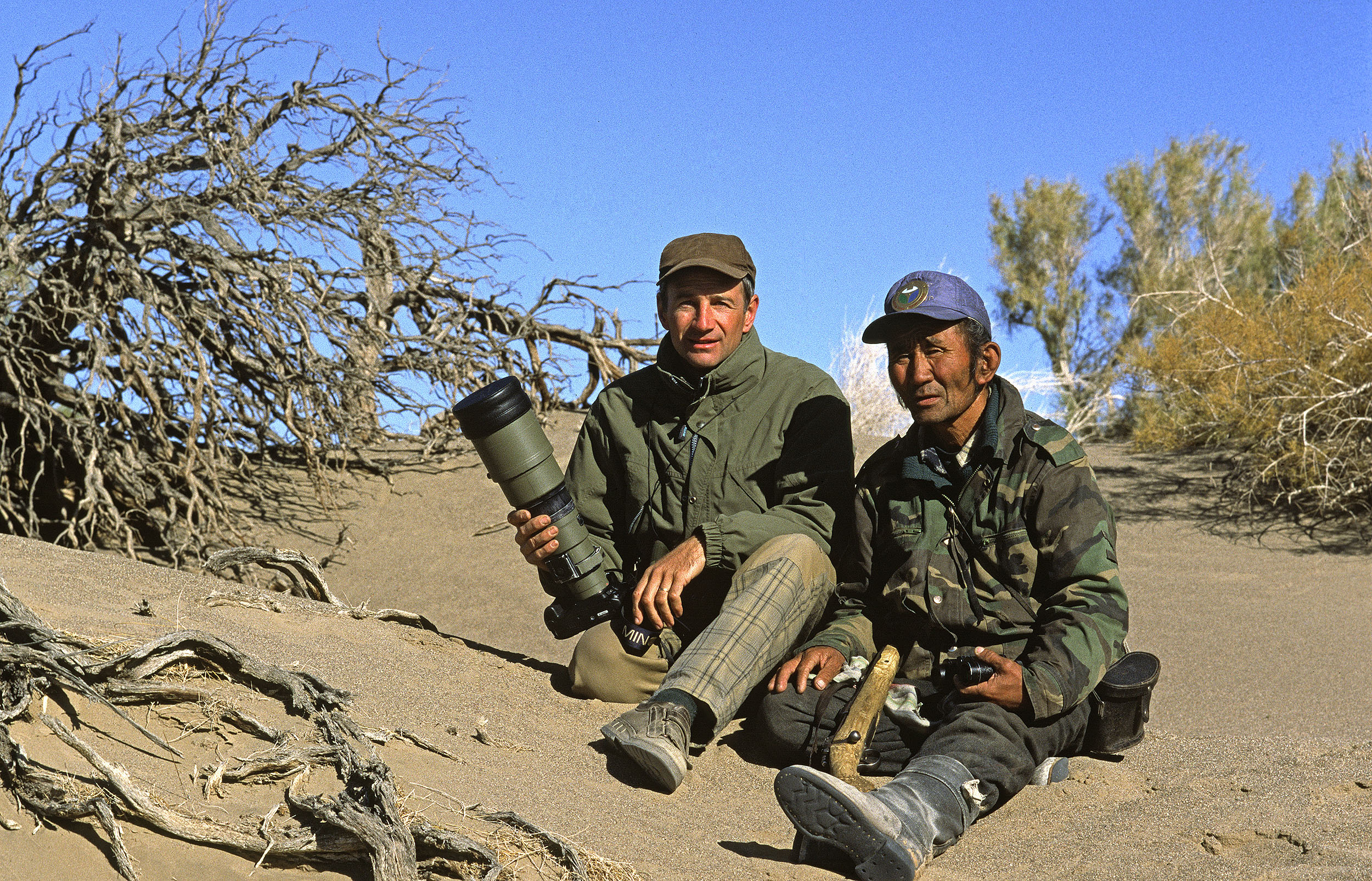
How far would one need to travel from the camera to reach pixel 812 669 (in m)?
3.70

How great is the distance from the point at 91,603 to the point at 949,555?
9.25 ft

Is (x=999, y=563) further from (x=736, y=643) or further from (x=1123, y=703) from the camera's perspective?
(x=736, y=643)

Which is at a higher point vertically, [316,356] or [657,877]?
[316,356]

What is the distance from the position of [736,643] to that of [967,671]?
27.2 inches

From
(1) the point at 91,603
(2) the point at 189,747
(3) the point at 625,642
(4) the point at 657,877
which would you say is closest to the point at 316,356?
(1) the point at 91,603

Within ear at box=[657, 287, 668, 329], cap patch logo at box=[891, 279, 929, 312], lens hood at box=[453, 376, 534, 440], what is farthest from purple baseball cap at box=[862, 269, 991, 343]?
lens hood at box=[453, 376, 534, 440]

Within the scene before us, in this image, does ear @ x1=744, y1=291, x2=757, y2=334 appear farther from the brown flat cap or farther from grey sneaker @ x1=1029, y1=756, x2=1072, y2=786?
grey sneaker @ x1=1029, y1=756, x2=1072, y2=786

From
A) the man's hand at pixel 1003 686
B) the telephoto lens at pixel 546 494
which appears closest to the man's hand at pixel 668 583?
the telephoto lens at pixel 546 494

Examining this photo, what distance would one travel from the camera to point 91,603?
391 cm

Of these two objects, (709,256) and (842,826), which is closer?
(842,826)

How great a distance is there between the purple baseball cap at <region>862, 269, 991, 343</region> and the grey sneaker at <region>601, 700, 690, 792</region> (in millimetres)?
1255

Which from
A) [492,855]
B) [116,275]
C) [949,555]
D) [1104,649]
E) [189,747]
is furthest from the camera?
[116,275]

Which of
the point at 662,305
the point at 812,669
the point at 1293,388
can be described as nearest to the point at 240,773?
the point at 812,669

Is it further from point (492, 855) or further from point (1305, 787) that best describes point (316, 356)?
point (1305, 787)
